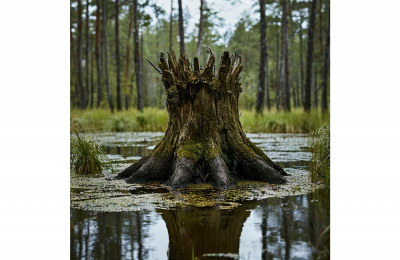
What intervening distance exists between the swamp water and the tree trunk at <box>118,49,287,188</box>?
328 mm

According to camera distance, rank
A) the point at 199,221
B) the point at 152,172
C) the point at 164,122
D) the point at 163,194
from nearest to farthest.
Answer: the point at 199,221 → the point at 163,194 → the point at 152,172 → the point at 164,122

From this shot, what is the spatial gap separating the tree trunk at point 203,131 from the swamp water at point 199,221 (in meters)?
0.33

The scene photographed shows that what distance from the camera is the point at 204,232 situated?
3.00 meters

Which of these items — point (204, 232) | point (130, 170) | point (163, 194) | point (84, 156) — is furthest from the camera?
point (84, 156)

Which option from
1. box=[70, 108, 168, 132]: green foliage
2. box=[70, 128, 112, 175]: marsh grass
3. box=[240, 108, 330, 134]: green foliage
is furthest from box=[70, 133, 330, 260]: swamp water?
box=[70, 108, 168, 132]: green foliage

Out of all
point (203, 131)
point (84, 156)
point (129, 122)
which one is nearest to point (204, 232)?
point (203, 131)

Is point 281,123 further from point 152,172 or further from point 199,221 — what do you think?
point 199,221

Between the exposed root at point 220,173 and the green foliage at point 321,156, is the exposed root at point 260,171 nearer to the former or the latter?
the exposed root at point 220,173

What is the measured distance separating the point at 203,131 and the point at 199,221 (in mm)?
2229

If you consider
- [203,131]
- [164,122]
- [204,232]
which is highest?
[164,122]

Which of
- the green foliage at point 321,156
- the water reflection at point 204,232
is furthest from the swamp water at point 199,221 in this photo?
the green foliage at point 321,156

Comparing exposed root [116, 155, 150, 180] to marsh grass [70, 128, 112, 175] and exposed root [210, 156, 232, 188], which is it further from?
exposed root [210, 156, 232, 188]

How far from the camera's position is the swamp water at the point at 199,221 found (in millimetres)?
A: 2643
